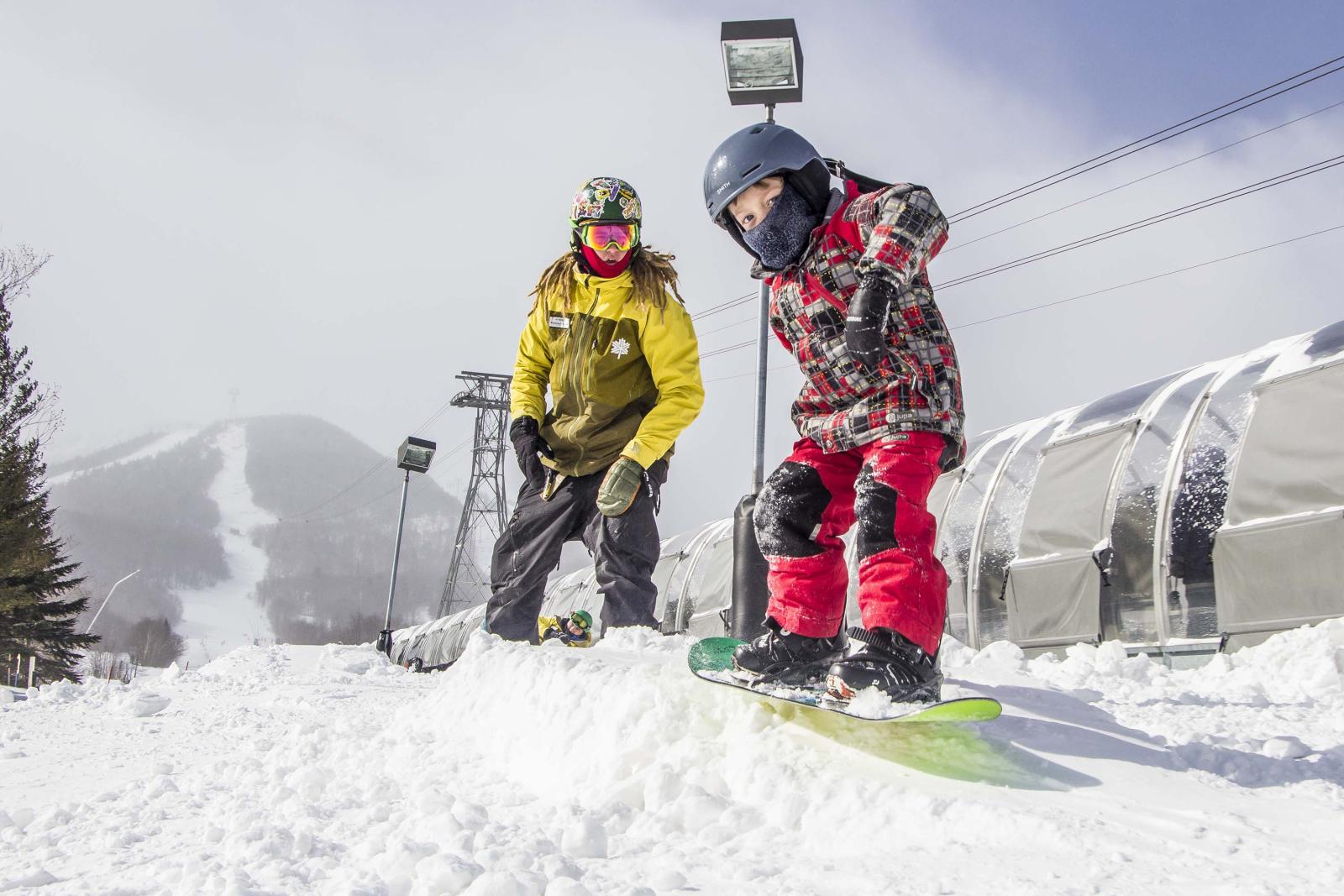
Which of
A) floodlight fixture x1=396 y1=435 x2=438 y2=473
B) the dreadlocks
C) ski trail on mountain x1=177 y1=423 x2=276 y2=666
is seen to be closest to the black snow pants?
the dreadlocks

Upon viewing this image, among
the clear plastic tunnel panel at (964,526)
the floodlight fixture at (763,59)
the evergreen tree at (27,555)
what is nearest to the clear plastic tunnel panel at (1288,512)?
the clear plastic tunnel panel at (964,526)

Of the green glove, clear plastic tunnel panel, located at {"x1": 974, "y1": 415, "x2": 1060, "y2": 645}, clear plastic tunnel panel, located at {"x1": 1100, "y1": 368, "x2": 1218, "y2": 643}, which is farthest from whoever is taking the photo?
clear plastic tunnel panel, located at {"x1": 974, "y1": 415, "x2": 1060, "y2": 645}

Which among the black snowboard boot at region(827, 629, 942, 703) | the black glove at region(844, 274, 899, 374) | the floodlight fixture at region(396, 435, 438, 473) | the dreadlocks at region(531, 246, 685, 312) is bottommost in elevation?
the black snowboard boot at region(827, 629, 942, 703)

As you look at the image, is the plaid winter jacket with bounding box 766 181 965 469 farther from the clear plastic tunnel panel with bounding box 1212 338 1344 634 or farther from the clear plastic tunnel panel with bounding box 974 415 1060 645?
the clear plastic tunnel panel with bounding box 974 415 1060 645

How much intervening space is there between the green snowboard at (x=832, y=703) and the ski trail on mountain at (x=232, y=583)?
69.0 meters

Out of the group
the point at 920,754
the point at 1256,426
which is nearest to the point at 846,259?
the point at 920,754

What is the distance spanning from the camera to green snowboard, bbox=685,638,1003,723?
1.89 meters

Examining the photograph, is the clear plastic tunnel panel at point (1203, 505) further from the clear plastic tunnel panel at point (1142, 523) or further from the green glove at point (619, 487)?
the green glove at point (619, 487)

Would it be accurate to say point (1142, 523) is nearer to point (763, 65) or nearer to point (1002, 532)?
point (1002, 532)

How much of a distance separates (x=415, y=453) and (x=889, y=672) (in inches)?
557

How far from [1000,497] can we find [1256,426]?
249cm

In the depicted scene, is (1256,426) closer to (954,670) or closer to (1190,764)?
(954,670)

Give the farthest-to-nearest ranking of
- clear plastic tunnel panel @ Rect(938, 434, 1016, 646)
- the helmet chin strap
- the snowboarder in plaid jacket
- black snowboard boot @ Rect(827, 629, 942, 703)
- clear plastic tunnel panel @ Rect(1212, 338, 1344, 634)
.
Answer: clear plastic tunnel panel @ Rect(938, 434, 1016, 646) → clear plastic tunnel panel @ Rect(1212, 338, 1344, 634) → the helmet chin strap → the snowboarder in plaid jacket → black snowboard boot @ Rect(827, 629, 942, 703)

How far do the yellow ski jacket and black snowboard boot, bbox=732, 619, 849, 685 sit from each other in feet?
4.94
